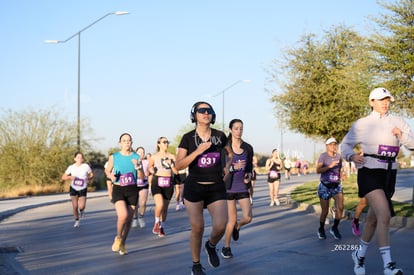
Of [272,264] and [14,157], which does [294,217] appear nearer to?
[272,264]

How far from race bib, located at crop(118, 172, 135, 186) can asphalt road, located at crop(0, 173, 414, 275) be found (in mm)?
1051

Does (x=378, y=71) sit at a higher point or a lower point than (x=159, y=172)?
higher

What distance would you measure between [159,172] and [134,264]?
429 centimetres

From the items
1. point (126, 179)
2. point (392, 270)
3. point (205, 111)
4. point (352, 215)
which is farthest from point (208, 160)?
point (352, 215)

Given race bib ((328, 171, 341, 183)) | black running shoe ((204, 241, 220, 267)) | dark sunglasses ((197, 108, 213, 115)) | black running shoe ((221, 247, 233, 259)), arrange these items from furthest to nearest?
race bib ((328, 171, 341, 183)) → black running shoe ((221, 247, 233, 259)) → black running shoe ((204, 241, 220, 267)) → dark sunglasses ((197, 108, 213, 115))

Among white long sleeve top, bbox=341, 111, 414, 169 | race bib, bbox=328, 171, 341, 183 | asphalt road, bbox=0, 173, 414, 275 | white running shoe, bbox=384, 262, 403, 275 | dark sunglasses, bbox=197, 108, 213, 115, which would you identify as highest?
dark sunglasses, bbox=197, 108, 213, 115

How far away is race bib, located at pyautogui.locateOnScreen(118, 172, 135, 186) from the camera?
35.9 feet

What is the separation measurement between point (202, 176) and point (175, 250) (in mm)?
3562

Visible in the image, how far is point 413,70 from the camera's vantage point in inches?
707

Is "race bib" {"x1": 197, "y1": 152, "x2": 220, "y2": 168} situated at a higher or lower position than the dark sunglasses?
lower

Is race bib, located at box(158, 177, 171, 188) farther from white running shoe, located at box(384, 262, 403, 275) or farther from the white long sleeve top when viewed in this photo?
white running shoe, located at box(384, 262, 403, 275)

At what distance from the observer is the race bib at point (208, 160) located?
25.3 ft

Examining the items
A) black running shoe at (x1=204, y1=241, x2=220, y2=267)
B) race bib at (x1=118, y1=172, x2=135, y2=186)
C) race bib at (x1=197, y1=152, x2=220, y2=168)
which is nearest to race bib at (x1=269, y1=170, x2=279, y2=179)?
race bib at (x1=118, y1=172, x2=135, y2=186)

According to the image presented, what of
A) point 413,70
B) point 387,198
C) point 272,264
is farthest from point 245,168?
point 413,70
